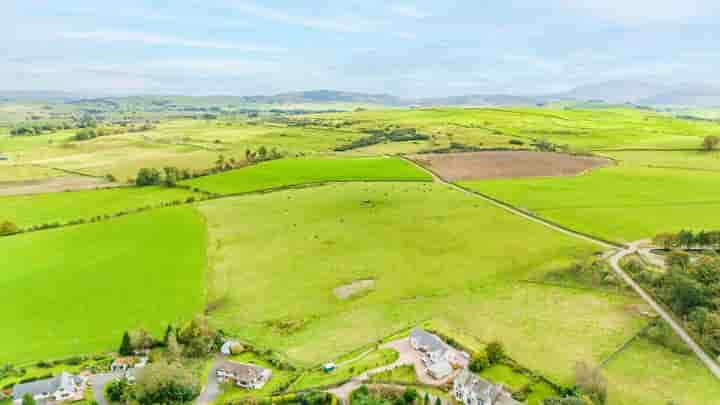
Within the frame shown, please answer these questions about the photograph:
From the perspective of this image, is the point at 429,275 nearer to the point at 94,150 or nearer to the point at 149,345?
the point at 149,345

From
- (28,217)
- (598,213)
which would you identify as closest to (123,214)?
(28,217)

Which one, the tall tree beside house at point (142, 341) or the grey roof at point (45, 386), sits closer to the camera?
the grey roof at point (45, 386)

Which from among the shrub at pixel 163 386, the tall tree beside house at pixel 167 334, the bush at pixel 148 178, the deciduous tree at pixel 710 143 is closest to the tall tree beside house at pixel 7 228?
the bush at pixel 148 178

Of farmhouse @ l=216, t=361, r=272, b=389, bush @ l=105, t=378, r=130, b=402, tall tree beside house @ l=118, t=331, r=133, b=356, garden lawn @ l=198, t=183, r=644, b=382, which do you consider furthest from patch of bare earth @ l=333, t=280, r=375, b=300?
bush @ l=105, t=378, r=130, b=402

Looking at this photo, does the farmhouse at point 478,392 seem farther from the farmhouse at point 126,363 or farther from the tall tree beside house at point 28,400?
the tall tree beside house at point 28,400

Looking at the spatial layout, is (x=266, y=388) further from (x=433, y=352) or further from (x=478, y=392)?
(x=478, y=392)

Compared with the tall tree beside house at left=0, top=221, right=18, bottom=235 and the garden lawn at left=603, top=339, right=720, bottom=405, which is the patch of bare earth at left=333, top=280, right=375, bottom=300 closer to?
the garden lawn at left=603, top=339, right=720, bottom=405
